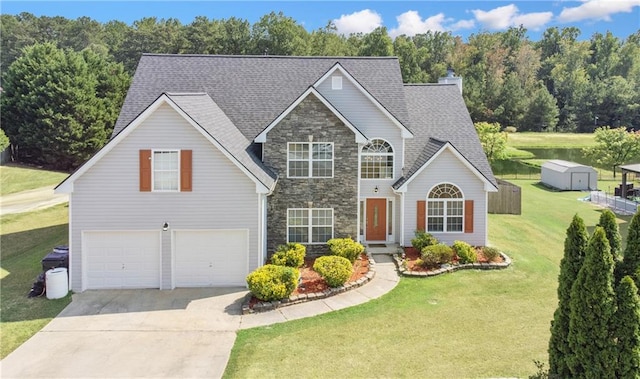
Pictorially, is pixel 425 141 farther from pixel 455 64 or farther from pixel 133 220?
pixel 455 64

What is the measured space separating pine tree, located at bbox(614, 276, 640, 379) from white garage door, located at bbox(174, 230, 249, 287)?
11236 millimetres

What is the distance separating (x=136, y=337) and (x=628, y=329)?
11.1 meters

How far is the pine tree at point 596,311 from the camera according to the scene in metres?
8.04

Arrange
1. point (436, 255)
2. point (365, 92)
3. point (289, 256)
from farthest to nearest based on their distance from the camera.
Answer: point (365, 92) → point (436, 255) → point (289, 256)

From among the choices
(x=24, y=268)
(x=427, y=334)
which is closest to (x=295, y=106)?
(x=427, y=334)

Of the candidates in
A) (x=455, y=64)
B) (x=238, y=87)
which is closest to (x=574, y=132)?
(x=455, y=64)

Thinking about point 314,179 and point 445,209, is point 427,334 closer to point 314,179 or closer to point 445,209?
point 314,179

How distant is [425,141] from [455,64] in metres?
74.9

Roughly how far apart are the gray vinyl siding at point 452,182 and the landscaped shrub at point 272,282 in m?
7.26

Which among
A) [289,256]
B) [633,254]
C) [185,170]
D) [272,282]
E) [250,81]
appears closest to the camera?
[633,254]

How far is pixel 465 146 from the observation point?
2189 centimetres

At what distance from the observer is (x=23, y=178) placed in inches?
1540

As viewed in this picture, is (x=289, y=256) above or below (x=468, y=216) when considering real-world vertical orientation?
below

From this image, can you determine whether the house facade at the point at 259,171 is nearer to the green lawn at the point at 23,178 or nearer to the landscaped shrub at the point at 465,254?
the landscaped shrub at the point at 465,254
